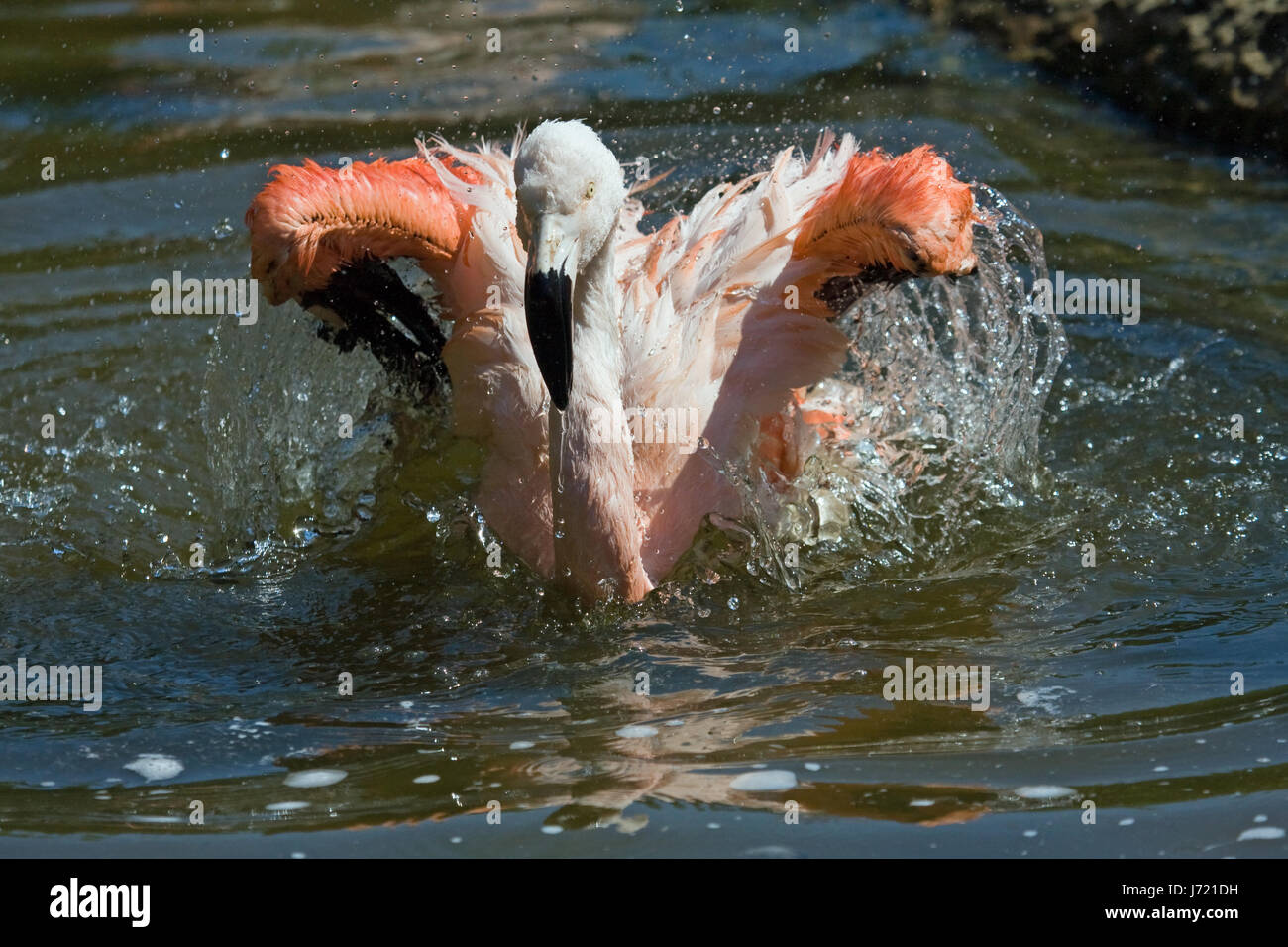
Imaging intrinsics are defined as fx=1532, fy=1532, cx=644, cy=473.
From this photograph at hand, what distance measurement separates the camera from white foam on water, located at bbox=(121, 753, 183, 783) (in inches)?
173

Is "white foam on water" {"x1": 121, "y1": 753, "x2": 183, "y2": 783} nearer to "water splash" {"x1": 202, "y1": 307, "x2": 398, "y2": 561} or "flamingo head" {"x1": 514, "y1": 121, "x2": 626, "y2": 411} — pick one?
"flamingo head" {"x1": 514, "y1": 121, "x2": 626, "y2": 411}

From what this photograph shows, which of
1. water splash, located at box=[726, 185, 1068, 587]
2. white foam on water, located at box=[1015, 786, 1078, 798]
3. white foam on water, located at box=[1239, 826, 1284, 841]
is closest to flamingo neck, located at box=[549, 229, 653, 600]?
water splash, located at box=[726, 185, 1068, 587]

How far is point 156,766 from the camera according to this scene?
175 inches

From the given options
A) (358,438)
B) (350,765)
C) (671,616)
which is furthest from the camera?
(358,438)

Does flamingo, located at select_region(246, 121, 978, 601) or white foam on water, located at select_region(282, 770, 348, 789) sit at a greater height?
flamingo, located at select_region(246, 121, 978, 601)

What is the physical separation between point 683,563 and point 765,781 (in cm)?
140

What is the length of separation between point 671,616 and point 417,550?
1.32m

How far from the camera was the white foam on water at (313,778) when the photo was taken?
427cm

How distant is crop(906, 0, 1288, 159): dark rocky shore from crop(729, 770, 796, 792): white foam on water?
24.1 ft

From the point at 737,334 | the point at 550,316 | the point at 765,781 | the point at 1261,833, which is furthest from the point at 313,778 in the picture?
the point at 1261,833
